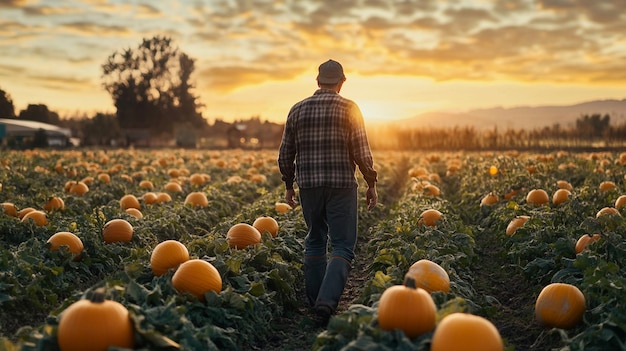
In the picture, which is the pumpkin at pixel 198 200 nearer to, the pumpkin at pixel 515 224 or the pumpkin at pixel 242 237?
the pumpkin at pixel 242 237

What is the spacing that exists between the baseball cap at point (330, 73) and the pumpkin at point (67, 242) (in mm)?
4233

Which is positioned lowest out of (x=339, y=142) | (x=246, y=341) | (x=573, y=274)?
(x=246, y=341)

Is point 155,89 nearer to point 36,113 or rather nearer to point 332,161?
point 36,113

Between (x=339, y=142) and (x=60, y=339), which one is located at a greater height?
(x=339, y=142)

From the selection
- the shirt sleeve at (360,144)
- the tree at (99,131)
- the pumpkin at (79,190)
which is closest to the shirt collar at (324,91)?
the shirt sleeve at (360,144)

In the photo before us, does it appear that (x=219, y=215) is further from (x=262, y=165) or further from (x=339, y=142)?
(x=262, y=165)

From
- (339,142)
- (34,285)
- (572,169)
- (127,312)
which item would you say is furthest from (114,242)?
(572,169)

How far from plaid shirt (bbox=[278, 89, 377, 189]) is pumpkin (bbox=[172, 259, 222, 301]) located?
1631mm

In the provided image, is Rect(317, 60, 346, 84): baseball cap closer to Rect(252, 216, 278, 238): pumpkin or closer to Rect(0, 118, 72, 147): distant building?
Rect(252, 216, 278, 238): pumpkin

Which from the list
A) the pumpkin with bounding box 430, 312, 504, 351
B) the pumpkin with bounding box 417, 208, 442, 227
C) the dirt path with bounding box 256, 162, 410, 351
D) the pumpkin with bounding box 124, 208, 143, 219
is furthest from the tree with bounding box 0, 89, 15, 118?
the pumpkin with bounding box 430, 312, 504, 351

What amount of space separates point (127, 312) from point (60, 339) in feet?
1.69

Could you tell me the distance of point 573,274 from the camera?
730 centimetres

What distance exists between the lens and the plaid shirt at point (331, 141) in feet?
23.8

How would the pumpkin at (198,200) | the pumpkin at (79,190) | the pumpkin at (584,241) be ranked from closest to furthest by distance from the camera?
the pumpkin at (584,241)
the pumpkin at (198,200)
the pumpkin at (79,190)
